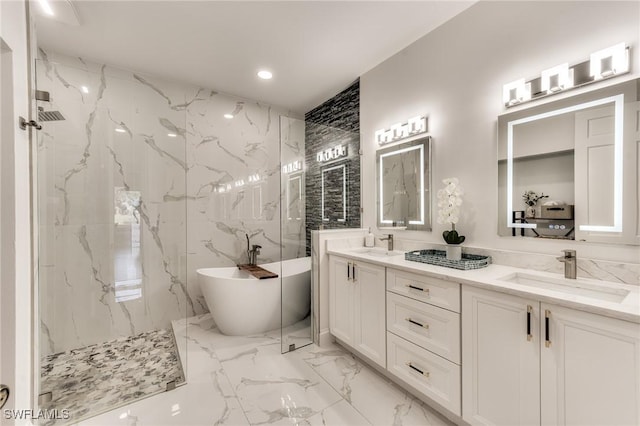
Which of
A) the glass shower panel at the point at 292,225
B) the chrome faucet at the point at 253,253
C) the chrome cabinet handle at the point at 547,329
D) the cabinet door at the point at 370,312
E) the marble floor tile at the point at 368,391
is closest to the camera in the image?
the chrome cabinet handle at the point at 547,329

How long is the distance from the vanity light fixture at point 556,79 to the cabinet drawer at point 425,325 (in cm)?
145

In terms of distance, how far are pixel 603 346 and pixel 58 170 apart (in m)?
3.43

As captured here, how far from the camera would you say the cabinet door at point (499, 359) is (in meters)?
1.19

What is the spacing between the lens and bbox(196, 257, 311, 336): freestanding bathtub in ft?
8.54

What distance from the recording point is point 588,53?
4.75 feet

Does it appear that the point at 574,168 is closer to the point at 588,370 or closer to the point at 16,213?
the point at 588,370

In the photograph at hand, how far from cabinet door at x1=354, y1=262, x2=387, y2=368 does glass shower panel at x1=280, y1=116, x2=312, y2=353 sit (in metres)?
0.69

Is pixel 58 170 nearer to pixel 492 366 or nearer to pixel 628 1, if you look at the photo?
pixel 492 366

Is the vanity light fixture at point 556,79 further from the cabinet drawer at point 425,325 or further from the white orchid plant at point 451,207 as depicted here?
the cabinet drawer at point 425,325

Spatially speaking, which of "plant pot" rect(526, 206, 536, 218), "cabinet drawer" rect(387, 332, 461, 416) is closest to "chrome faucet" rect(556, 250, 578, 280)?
"plant pot" rect(526, 206, 536, 218)

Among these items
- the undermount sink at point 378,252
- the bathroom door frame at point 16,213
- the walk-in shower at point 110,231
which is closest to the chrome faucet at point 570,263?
the undermount sink at point 378,252

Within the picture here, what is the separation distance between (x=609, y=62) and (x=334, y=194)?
6.99 ft

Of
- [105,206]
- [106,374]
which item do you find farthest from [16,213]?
[106,374]

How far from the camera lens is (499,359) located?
1.29 m
